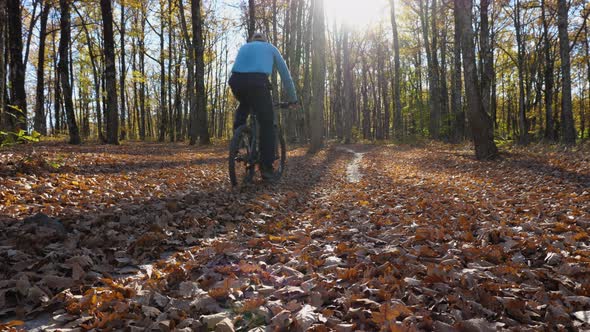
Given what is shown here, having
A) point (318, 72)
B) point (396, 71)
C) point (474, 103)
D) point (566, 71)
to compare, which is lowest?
point (474, 103)

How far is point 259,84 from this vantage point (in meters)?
5.26

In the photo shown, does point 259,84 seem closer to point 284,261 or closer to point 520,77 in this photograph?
point 284,261

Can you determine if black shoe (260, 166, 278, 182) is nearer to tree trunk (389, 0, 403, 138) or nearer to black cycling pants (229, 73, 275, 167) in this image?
black cycling pants (229, 73, 275, 167)

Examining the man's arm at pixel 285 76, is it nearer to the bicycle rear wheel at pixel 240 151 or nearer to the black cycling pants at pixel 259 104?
the black cycling pants at pixel 259 104

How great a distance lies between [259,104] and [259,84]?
34cm

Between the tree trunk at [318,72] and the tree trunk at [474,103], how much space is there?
646 cm

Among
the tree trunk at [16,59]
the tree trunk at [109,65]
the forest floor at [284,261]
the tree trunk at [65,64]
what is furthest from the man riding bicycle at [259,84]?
the tree trunk at [65,64]

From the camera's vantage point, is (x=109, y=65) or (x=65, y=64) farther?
(x=109, y=65)

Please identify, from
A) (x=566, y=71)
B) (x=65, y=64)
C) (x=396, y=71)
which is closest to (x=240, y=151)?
(x=65, y=64)

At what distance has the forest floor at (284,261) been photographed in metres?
1.72

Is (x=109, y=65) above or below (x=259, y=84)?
above

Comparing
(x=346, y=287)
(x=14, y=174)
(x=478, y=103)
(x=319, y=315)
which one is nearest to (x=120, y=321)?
(x=319, y=315)

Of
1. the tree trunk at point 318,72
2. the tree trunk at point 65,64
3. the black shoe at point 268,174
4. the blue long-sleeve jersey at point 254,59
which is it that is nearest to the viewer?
the blue long-sleeve jersey at point 254,59

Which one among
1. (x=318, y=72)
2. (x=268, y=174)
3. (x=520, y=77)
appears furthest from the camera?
(x=520, y=77)
